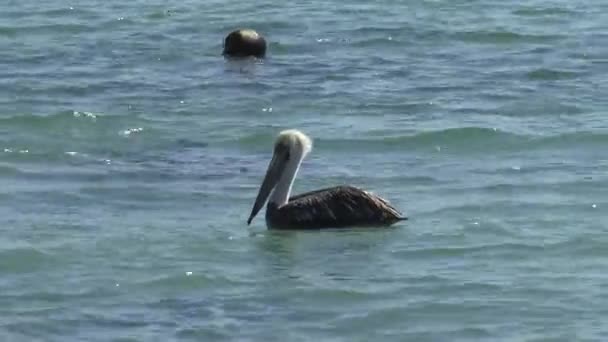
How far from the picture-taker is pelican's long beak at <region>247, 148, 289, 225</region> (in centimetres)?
1379

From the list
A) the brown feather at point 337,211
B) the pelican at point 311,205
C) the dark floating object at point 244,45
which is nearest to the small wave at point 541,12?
the dark floating object at point 244,45

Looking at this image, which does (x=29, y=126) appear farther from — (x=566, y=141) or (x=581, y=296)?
(x=581, y=296)

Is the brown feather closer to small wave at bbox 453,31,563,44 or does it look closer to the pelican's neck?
the pelican's neck

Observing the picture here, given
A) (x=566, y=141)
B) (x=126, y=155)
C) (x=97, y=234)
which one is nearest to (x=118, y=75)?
(x=126, y=155)

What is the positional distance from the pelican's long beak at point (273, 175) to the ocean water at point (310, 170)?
0.24 metres

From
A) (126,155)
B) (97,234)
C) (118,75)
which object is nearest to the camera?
(97,234)

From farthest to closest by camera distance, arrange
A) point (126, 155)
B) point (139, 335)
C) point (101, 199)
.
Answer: point (126, 155) → point (101, 199) → point (139, 335)

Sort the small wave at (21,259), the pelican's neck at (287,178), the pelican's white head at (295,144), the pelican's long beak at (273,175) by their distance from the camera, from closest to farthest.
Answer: the small wave at (21,259) < the pelican's long beak at (273,175) < the pelican's neck at (287,178) < the pelican's white head at (295,144)

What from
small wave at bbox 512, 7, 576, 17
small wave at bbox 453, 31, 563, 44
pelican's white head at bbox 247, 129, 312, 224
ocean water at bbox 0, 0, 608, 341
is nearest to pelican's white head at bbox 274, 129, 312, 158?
pelican's white head at bbox 247, 129, 312, 224

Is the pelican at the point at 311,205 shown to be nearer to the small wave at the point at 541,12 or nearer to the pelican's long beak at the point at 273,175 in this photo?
the pelican's long beak at the point at 273,175

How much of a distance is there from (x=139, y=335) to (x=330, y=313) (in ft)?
3.69

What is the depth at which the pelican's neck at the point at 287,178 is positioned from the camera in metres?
14.0

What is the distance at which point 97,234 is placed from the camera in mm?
12828

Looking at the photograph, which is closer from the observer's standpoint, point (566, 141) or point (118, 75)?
point (566, 141)
